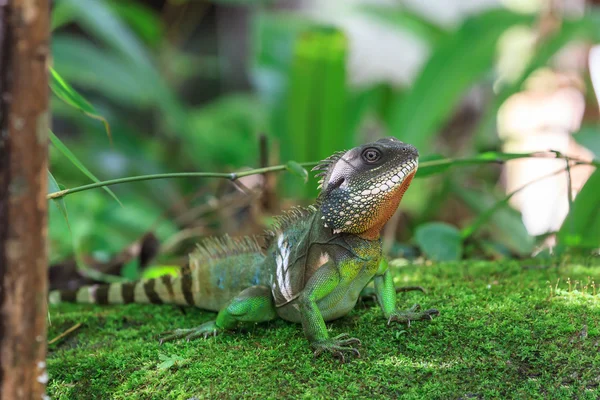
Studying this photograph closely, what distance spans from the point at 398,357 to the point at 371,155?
863mm

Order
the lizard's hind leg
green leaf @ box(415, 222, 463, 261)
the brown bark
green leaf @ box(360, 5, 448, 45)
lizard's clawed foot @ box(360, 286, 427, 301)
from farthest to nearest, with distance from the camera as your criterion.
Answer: green leaf @ box(360, 5, 448, 45) < green leaf @ box(415, 222, 463, 261) < lizard's clawed foot @ box(360, 286, 427, 301) < the lizard's hind leg < the brown bark

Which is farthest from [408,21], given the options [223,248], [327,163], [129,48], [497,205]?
[327,163]

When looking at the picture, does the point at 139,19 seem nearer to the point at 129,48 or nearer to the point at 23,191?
the point at 129,48

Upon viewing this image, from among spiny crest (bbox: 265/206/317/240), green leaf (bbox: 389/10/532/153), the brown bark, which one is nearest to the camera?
the brown bark

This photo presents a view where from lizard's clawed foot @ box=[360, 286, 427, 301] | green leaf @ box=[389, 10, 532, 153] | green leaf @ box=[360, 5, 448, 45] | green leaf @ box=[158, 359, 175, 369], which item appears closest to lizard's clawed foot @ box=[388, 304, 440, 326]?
lizard's clawed foot @ box=[360, 286, 427, 301]

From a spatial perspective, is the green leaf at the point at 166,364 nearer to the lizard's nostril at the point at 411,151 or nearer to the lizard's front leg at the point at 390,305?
the lizard's front leg at the point at 390,305

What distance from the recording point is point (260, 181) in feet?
15.7

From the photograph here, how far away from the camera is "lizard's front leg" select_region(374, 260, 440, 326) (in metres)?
2.68

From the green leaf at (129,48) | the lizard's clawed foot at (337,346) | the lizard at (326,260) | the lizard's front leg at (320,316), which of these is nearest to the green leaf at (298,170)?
the lizard at (326,260)

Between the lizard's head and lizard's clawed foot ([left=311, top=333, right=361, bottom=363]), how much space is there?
Result: 18.6 inches

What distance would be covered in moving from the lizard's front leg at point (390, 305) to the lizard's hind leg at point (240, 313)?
1.74 feet

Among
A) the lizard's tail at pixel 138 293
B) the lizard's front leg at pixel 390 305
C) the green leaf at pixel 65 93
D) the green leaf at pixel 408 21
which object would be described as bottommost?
the lizard's tail at pixel 138 293

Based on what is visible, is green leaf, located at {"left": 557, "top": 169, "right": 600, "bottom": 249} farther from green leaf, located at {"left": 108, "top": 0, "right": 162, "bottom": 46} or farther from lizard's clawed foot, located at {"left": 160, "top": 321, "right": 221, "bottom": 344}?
green leaf, located at {"left": 108, "top": 0, "right": 162, "bottom": 46}

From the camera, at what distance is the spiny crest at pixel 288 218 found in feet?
9.61
